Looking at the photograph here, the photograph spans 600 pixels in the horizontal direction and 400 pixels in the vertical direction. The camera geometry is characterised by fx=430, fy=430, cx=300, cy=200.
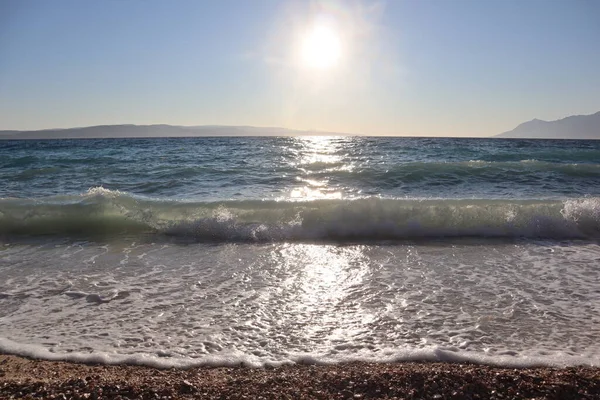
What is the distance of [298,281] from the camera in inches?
198

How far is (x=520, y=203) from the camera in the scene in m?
9.23

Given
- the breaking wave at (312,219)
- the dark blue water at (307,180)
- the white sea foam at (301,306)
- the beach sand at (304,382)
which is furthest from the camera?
the dark blue water at (307,180)

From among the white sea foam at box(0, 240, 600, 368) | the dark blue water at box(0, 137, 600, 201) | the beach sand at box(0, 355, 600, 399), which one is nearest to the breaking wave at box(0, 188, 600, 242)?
the white sea foam at box(0, 240, 600, 368)

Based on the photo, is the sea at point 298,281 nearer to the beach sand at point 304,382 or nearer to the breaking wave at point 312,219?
the breaking wave at point 312,219

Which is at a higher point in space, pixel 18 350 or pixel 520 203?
pixel 520 203

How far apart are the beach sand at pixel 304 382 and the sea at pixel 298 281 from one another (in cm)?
16

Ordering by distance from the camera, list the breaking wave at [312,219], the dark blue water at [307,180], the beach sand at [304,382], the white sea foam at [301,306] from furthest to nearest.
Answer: the dark blue water at [307,180]
the breaking wave at [312,219]
the white sea foam at [301,306]
the beach sand at [304,382]

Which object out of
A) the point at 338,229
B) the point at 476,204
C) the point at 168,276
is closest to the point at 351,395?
the point at 168,276

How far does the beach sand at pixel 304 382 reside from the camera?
272 centimetres

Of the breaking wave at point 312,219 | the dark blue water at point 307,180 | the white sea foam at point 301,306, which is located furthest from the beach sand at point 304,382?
the dark blue water at point 307,180

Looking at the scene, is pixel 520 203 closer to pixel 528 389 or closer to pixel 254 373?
pixel 528 389

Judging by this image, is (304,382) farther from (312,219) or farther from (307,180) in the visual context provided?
(307,180)

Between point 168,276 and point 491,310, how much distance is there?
3660 mm

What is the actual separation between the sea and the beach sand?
0.51 ft
